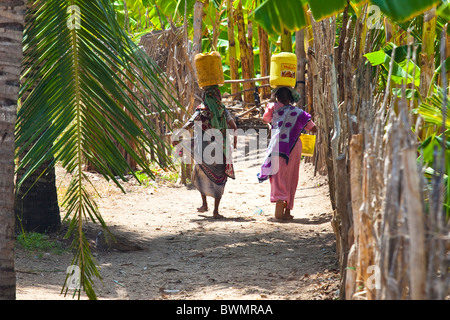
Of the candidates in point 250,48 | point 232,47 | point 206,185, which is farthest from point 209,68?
point 250,48

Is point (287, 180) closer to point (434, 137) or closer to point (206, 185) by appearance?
point (206, 185)

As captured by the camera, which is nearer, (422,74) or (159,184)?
(422,74)

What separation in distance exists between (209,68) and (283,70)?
822 mm

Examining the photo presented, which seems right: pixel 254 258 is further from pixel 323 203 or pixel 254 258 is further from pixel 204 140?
pixel 323 203

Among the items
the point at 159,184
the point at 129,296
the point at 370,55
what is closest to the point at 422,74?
the point at 370,55

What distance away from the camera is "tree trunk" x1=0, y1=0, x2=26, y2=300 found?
2.89 metres

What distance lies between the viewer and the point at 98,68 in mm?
3225

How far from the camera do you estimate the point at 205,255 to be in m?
4.89

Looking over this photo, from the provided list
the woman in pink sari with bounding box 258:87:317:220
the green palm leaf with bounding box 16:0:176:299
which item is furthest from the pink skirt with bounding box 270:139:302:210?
the green palm leaf with bounding box 16:0:176:299

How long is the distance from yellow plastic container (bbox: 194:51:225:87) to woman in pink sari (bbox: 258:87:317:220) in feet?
2.24

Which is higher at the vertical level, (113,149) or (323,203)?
(113,149)

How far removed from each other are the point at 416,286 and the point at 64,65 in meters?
2.28

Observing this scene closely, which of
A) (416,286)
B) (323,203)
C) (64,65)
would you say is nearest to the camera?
(416,286)

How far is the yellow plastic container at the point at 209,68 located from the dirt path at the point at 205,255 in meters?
1.57
